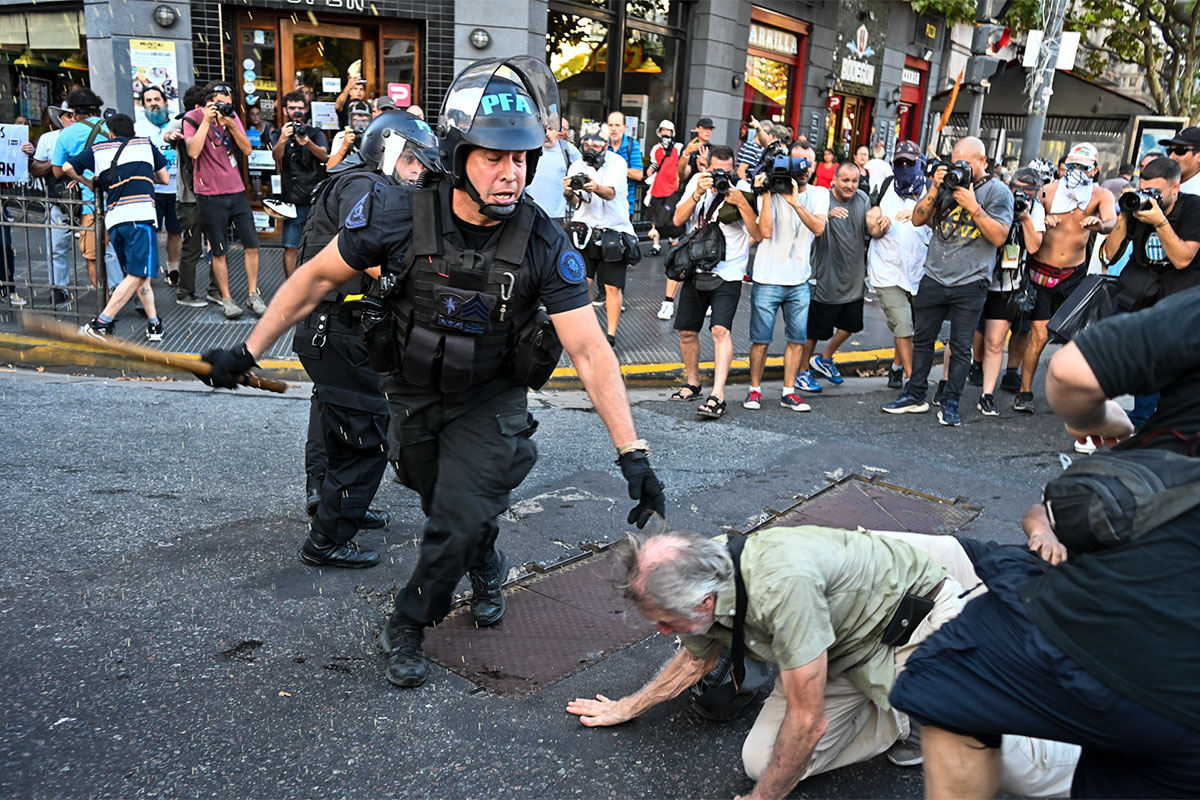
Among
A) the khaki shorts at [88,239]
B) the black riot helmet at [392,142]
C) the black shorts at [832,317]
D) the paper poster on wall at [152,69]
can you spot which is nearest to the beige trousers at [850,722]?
the black riot helmet at [392,142]

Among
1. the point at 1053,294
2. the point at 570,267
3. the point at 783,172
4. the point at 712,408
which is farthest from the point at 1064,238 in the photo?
the point at 570,267

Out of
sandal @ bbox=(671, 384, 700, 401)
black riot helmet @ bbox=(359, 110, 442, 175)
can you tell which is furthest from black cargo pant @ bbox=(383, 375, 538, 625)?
sandal @ bbox=(671, 384, 700, 401)

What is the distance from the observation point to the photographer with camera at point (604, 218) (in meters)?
7.83

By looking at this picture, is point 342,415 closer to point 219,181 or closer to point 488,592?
point 488,592

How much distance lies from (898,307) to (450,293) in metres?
5.10

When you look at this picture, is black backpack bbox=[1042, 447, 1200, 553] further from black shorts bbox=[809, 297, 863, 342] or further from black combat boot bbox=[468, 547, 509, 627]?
black shorts bbox=[809, 297, 863, 342]

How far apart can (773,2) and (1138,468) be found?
615 inches

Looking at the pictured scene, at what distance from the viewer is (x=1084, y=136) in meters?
26.6

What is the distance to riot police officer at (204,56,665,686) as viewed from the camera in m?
3.00

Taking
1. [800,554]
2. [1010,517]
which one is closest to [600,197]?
[1010,517]

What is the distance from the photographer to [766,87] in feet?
54.4

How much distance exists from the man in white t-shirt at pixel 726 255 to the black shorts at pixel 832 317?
81 centimetres

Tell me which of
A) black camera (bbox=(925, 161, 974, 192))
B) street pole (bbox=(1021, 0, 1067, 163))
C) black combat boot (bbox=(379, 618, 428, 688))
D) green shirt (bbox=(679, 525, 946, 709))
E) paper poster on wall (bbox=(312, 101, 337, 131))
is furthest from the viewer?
paper poster on wall (bbox=(312, 101, 337, 131))

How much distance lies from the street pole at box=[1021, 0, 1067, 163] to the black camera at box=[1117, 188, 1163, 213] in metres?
5.16
